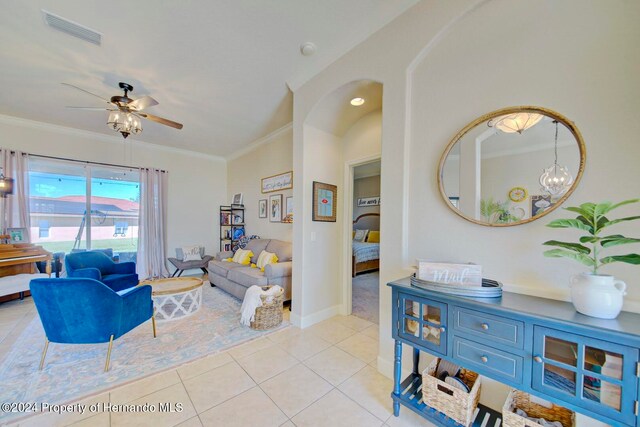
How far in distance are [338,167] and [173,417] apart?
2914 millimetres

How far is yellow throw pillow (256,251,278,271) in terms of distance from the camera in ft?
12.2

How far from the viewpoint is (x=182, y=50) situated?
7.88 ft

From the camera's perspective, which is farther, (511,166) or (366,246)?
(366,246)

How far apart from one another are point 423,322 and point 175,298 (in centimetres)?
297

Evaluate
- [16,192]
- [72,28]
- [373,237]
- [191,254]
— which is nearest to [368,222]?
[373,237]

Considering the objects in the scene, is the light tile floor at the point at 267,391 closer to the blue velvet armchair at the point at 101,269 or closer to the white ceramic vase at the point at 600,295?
the blue velvet armchair at the point at 101,269

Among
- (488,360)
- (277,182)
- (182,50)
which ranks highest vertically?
(182,50)

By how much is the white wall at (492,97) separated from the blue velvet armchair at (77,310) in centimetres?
235

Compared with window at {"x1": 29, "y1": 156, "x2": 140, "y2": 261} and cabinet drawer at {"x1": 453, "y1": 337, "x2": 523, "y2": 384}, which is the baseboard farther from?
window at {"x1": 29, "y1": 156, "x2": 140, "y2": 261}

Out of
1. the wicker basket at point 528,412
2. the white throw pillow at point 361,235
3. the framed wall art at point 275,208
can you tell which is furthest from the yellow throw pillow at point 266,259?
the white throw pillow at point 361,235

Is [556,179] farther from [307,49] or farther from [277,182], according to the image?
[277,182]

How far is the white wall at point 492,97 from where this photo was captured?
1176 millimetres

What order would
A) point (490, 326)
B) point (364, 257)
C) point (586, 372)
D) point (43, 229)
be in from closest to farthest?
point (586, 372) → point (490, 326) → point (43, 229) → point (364, 257)

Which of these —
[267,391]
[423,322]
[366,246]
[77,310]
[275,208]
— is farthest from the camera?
[366,246]
